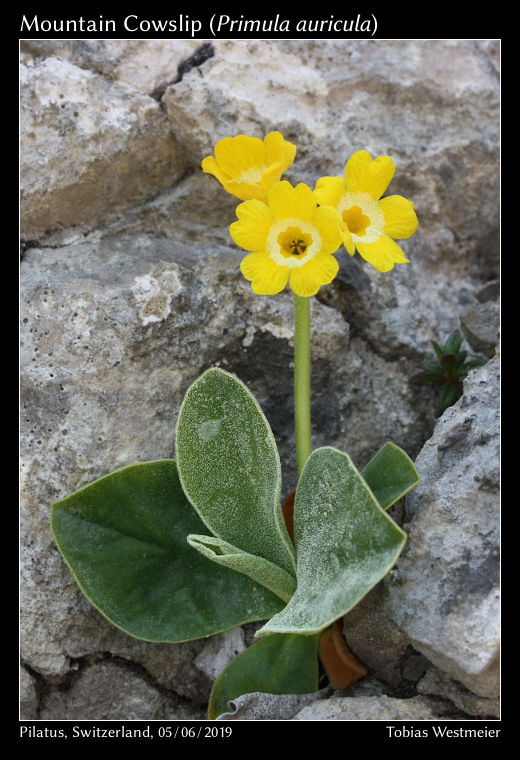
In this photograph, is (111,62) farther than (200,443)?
Yes

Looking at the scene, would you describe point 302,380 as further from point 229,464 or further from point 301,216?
point 301,216

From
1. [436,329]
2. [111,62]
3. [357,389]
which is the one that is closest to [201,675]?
[357,389]

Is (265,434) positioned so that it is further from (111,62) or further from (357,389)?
(111,62)

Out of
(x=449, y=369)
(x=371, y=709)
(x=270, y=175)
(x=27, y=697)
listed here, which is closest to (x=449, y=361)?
(x=449, y=369)

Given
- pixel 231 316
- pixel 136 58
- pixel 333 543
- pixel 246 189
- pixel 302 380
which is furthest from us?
pixel 136 58

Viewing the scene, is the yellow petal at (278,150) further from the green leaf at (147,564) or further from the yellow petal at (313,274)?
the green leaf at (147,564)

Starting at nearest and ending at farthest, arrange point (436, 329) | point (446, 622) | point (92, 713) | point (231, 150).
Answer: point (446, 622)
point (231, 150)
point (92, 713)
point (436, 329)

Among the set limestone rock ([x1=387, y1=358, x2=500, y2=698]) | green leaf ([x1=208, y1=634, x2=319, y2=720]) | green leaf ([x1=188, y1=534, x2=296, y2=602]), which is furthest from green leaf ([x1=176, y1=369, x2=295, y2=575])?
limestone rock ([x1=387, y1=358, x2=500, y2=698])
